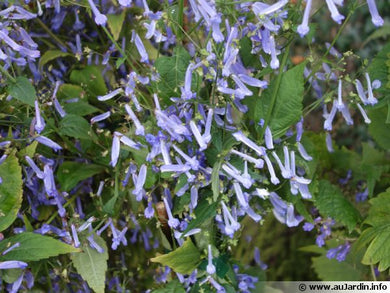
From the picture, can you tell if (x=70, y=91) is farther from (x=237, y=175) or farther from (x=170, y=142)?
(x=237, y=175)

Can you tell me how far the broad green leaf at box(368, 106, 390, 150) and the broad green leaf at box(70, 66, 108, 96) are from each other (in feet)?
2.16

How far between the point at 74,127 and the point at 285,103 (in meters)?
0.45

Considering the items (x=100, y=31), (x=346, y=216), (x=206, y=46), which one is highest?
(x=206, y=46)

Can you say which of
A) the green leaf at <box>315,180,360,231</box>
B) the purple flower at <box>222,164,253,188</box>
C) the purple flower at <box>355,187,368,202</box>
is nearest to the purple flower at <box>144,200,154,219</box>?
the purple flower at <box>222,164,253,188</box>

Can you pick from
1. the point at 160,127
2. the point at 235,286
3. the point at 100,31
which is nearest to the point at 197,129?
the point at 160,127

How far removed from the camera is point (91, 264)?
4.06 ft

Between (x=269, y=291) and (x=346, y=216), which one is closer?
(x=346, y=216)

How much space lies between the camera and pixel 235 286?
52.7 inches

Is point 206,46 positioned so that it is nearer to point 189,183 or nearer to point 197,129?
point 197,129

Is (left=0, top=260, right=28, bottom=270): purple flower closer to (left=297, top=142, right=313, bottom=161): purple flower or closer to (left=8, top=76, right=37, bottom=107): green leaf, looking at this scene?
(left=8, top=76, right=37, bottom=107): green leaf

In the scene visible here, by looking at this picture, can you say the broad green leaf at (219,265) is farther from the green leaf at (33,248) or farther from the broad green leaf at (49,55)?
→ the broad green leaf at (49,55)

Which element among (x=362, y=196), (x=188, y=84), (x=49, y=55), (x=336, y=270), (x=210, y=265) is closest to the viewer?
(x=188, y=84)

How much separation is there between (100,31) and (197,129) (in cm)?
56

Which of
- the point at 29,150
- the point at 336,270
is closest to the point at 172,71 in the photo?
the point at 29,150
